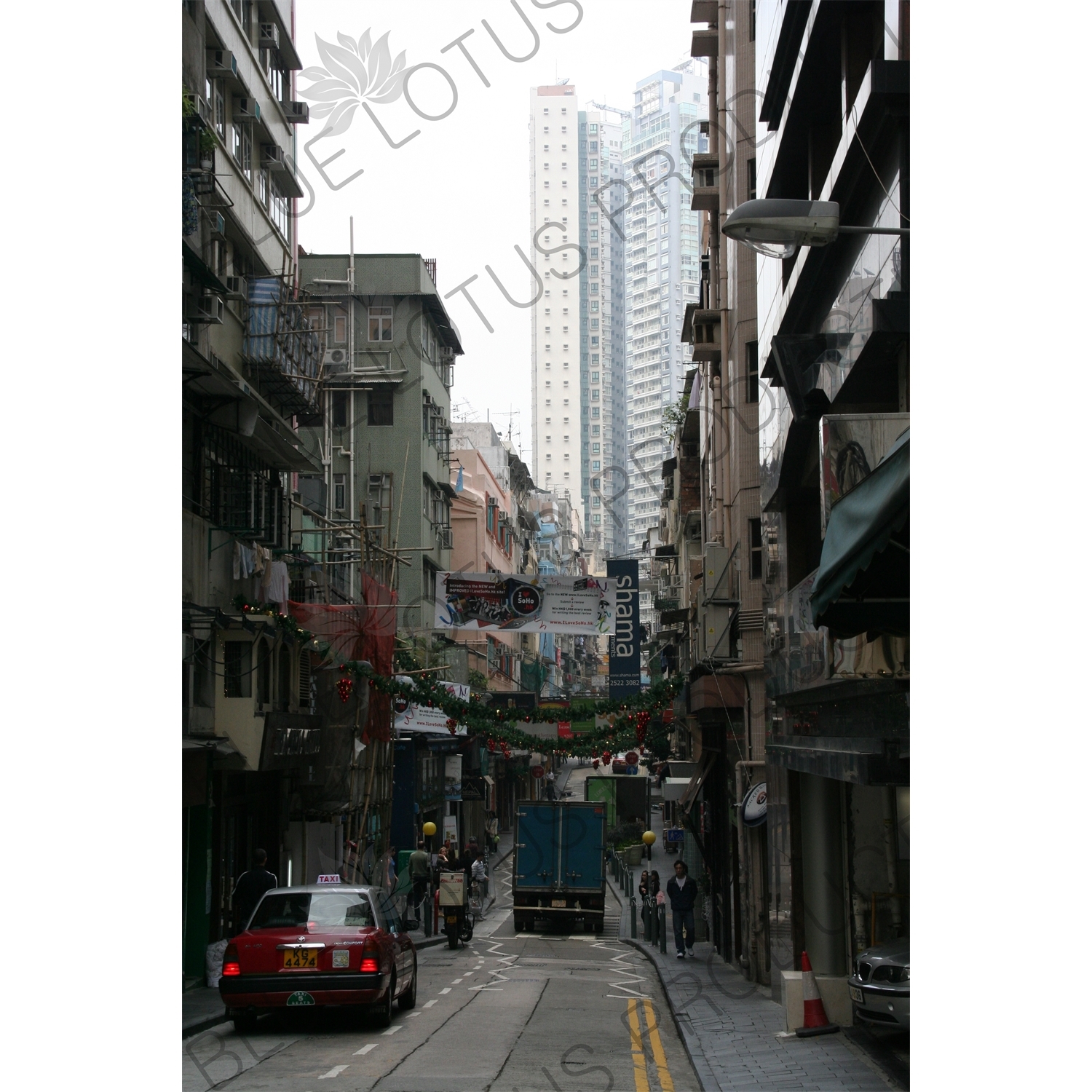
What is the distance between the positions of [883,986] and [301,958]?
224 inches

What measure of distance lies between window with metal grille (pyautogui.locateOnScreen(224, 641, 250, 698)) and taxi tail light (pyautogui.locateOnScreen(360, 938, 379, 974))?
8.16 meters

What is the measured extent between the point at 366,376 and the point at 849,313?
37402mm

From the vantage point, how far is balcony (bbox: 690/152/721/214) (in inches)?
1160

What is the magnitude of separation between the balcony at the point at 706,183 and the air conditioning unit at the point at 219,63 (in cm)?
1020

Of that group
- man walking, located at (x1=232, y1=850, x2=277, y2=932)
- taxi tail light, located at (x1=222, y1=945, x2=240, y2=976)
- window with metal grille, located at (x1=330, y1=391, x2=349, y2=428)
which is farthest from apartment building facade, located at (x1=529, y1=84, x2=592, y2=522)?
taxi tail light, located at (x1=222, y1=945, x2=240, y2=976)

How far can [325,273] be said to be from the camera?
50.9 meters

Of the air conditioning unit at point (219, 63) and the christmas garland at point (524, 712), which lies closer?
the air conditioning unit at point (219, 63)

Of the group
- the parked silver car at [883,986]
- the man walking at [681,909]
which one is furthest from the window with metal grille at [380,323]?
the parked silver car at [883,986]

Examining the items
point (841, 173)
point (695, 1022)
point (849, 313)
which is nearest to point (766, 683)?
point (695, 1022)

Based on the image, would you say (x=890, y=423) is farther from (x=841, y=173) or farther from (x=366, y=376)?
(x=366, y=376)

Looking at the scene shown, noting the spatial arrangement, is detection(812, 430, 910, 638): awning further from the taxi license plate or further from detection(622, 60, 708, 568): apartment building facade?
detection(622, 60, 708, 568): apartment building facade

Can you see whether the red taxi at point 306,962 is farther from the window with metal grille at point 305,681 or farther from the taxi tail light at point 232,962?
the window with metal grille at point 305,681

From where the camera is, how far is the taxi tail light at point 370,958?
14172 mm

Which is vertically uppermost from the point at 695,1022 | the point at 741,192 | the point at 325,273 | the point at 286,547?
the point at 325,273
